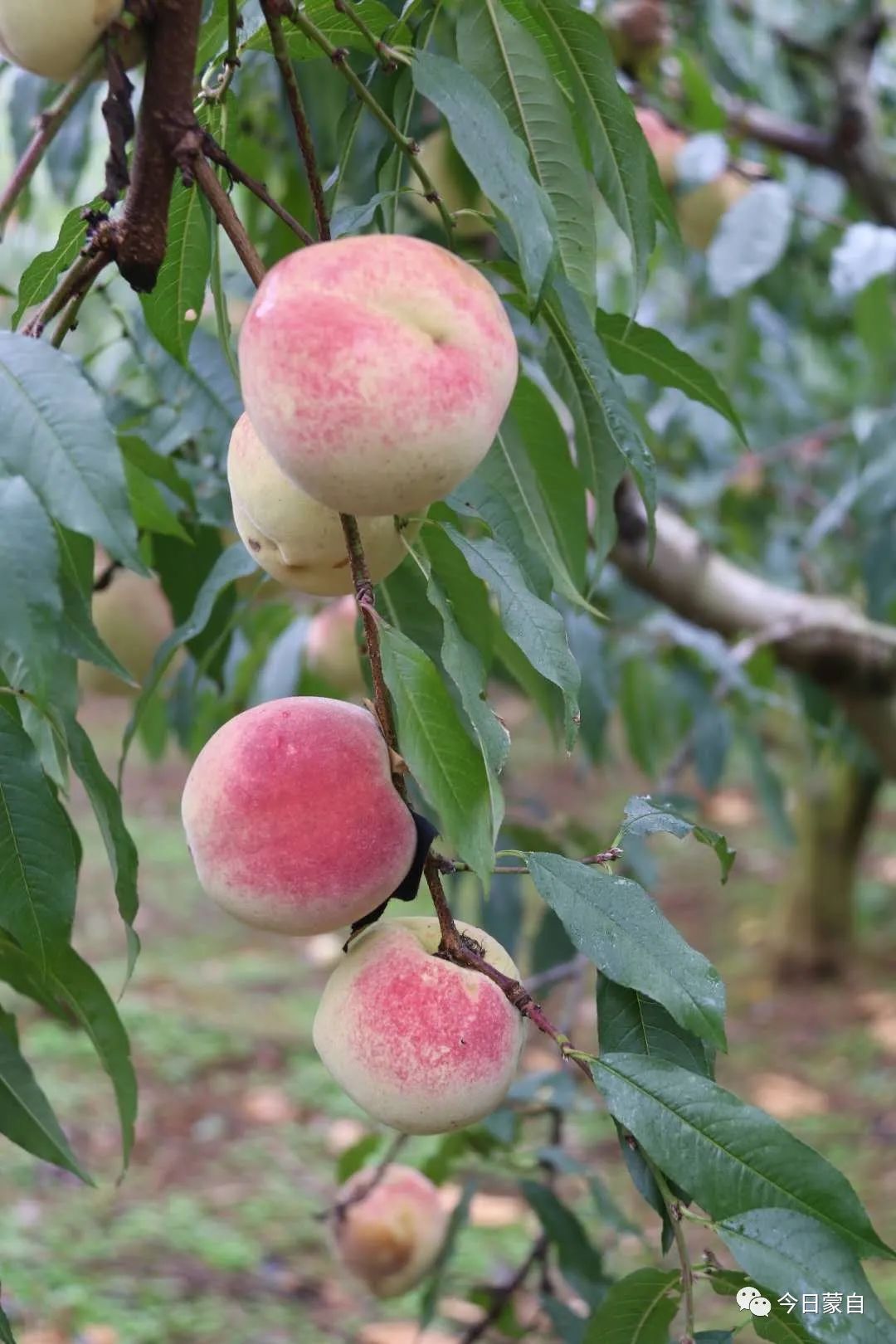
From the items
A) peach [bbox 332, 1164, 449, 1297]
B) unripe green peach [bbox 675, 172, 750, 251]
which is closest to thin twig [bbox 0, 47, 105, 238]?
peach [bbox 332, 1164, 449, 1297]

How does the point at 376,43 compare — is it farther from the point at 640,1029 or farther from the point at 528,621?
the point at 640,1029

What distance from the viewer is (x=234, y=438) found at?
0.58 meters

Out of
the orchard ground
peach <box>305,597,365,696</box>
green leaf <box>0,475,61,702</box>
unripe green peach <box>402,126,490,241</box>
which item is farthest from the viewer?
the orchard ground

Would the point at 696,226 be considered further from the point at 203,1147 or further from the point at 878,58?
the point at 203,1147

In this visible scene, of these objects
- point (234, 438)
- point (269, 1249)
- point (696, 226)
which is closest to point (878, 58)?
point (696, 226)

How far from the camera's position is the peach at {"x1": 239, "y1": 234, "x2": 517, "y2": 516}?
457 millimetres

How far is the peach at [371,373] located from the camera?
0.46 metres

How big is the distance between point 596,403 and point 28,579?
1.02 feet

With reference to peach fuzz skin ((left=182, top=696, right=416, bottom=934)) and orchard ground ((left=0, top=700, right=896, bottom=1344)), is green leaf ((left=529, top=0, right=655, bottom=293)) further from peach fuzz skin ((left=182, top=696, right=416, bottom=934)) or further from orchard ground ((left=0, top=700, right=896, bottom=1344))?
orchard ground ((left=0, top=700, right=896, bottom=1344))

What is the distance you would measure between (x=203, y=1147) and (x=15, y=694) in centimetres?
194

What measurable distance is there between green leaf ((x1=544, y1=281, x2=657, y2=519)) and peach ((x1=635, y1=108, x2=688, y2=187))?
1036 mm

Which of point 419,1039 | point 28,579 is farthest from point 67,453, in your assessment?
point 419,1039

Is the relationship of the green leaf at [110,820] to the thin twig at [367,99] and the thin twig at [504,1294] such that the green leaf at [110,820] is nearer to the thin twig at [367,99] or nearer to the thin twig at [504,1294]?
the thin twig at [367,99]

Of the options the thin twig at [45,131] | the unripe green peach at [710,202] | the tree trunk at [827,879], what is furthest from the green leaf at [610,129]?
the tree trunk at [827,879]
